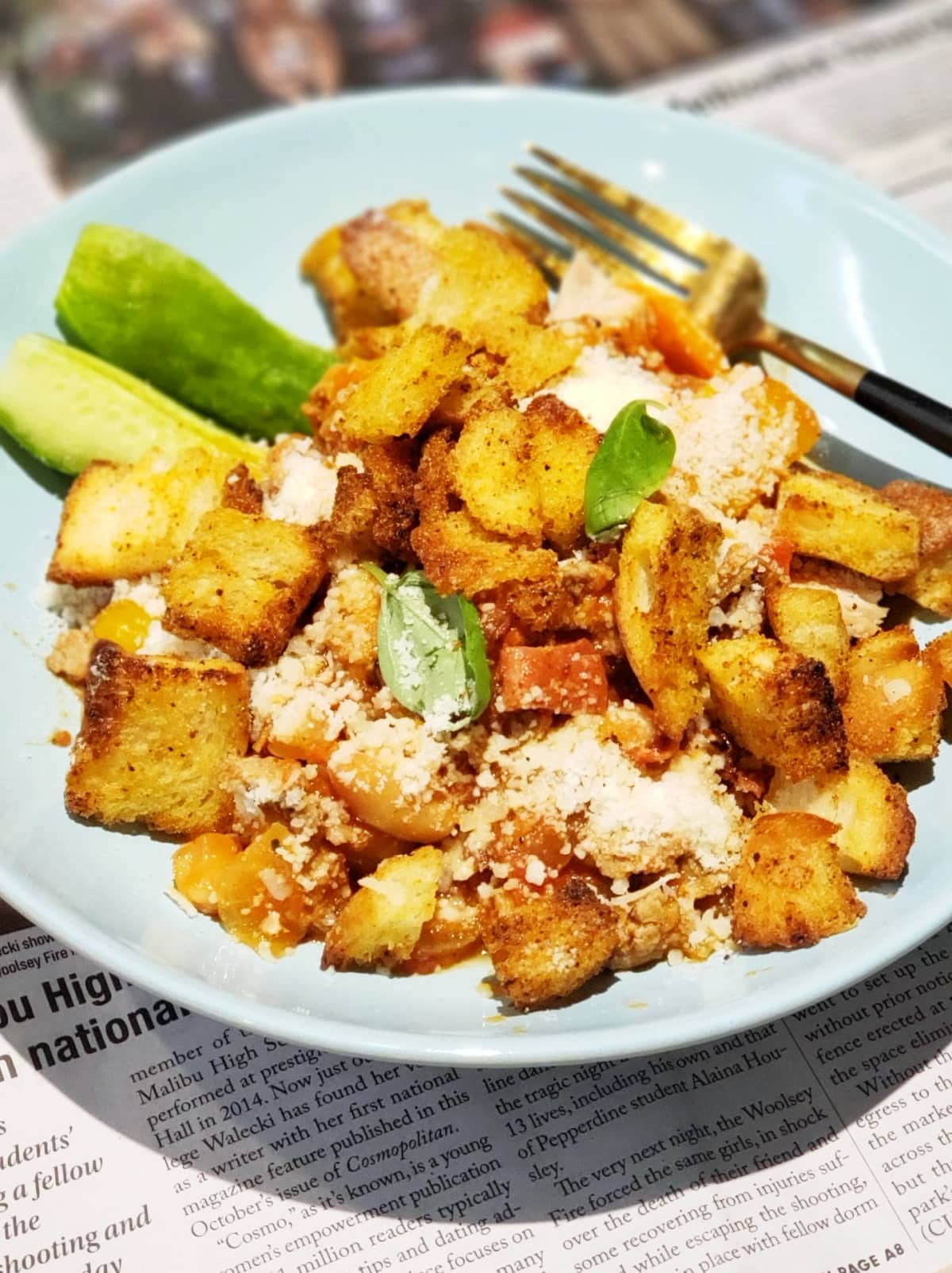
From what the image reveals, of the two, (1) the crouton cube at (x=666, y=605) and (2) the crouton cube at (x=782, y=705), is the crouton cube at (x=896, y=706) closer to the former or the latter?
(2) the crouton cube at (x=782, y=705)

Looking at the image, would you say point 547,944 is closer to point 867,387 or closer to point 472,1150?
point 472,1150

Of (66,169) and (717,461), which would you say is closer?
(717,461)

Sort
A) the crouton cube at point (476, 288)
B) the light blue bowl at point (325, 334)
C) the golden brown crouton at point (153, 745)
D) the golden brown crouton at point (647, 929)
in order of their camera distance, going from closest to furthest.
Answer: the light blue bowl at point (325, 334) < the golden brown crouton at point (647, 929) < the golden brown crouton at point (153, 745) < the crouton cube at point (476, 288)

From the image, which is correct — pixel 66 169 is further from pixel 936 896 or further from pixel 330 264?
pixel 936 896

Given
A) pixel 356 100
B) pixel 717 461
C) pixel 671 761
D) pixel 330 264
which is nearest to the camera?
pixel 671 761

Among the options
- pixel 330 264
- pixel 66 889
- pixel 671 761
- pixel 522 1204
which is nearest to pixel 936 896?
pixel 671 761

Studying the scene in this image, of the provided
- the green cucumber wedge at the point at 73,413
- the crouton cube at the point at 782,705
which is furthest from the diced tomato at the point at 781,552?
the green cucumber wedge at the point at 73,413
